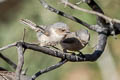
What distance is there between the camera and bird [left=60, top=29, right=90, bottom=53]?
268 centimetres

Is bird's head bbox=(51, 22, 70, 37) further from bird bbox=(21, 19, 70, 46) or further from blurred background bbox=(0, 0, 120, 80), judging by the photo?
blurred background bbox=(0, 0, 120, 80)

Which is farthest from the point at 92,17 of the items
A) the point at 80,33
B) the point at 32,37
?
the point at 80,33

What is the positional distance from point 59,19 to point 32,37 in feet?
4.18

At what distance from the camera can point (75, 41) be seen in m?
2.76

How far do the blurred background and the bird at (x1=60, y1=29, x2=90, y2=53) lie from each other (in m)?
0.05

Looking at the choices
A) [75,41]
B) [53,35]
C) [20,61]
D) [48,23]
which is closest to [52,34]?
[53,35]

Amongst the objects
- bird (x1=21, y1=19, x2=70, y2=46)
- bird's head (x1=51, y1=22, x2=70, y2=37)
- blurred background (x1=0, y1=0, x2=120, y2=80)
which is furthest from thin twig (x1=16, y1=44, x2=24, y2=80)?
blurred background (x1=0, y1=0, x2=120, y2=80)

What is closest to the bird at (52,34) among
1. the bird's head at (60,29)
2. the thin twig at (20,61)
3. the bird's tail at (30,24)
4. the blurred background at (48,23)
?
the bird's head at (60,29)

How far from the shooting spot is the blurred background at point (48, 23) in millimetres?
4488

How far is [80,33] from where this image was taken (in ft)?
9.07

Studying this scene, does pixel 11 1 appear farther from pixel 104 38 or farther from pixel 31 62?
pixel 104 38

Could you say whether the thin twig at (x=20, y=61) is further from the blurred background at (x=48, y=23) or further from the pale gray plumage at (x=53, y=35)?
the blurred background at (x=48, y=23)

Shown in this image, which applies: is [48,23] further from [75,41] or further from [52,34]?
[52,34]

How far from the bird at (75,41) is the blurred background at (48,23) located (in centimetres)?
5
